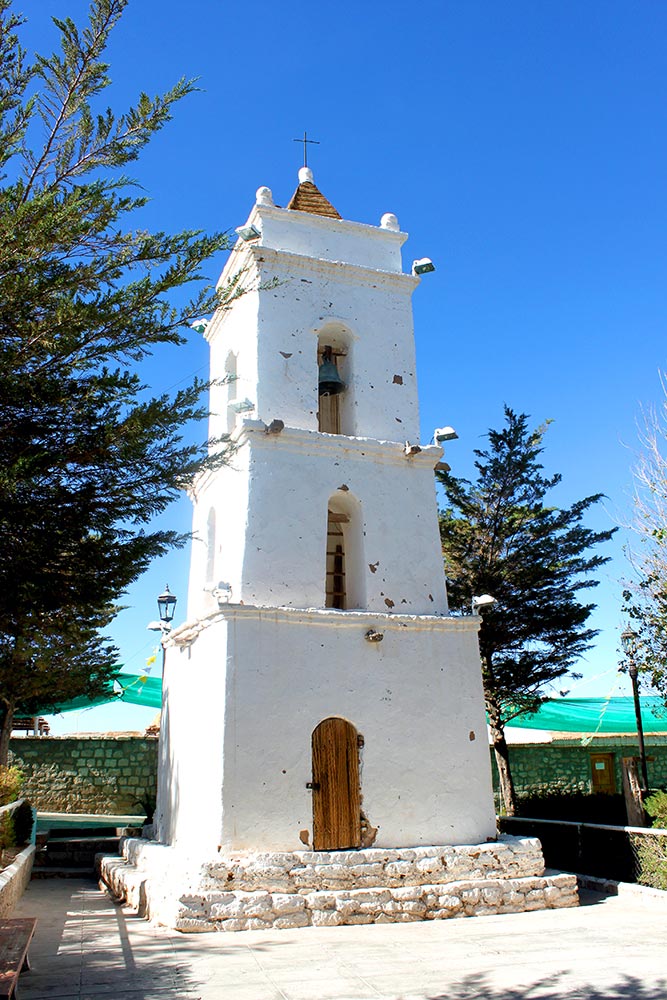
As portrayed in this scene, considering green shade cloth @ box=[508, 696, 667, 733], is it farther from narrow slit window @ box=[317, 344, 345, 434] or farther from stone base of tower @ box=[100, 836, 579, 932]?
narrow slit window @ box=[317, 344, 345, 434]

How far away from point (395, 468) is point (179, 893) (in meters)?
5.83

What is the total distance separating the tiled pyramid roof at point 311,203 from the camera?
1208 cm

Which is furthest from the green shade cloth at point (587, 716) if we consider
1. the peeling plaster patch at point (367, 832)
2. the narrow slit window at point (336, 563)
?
the peeling plaster patch at point (367, 832)

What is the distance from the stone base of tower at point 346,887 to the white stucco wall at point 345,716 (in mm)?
344

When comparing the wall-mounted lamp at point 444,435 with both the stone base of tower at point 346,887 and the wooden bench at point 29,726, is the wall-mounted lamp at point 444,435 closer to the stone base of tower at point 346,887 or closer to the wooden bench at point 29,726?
the stone base of tower at point 346,887

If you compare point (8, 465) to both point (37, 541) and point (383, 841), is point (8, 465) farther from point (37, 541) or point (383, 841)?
point (383, 841)

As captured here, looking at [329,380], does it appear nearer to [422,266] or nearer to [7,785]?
[422,266]

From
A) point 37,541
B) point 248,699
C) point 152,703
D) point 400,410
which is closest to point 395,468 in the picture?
point 400,410

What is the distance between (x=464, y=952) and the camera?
6.95 meters

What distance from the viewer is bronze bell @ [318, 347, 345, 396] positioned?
11.1m

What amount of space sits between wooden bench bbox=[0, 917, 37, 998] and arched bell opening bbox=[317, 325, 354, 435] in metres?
7.04

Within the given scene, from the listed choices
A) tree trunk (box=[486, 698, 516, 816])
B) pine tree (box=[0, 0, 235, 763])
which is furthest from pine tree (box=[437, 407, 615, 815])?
pine tree (box=[0, 0, 235, 763])

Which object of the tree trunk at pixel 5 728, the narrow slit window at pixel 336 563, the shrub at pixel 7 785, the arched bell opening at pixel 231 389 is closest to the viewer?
the narrow slit window at pixel 336 563

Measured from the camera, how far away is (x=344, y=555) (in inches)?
425
